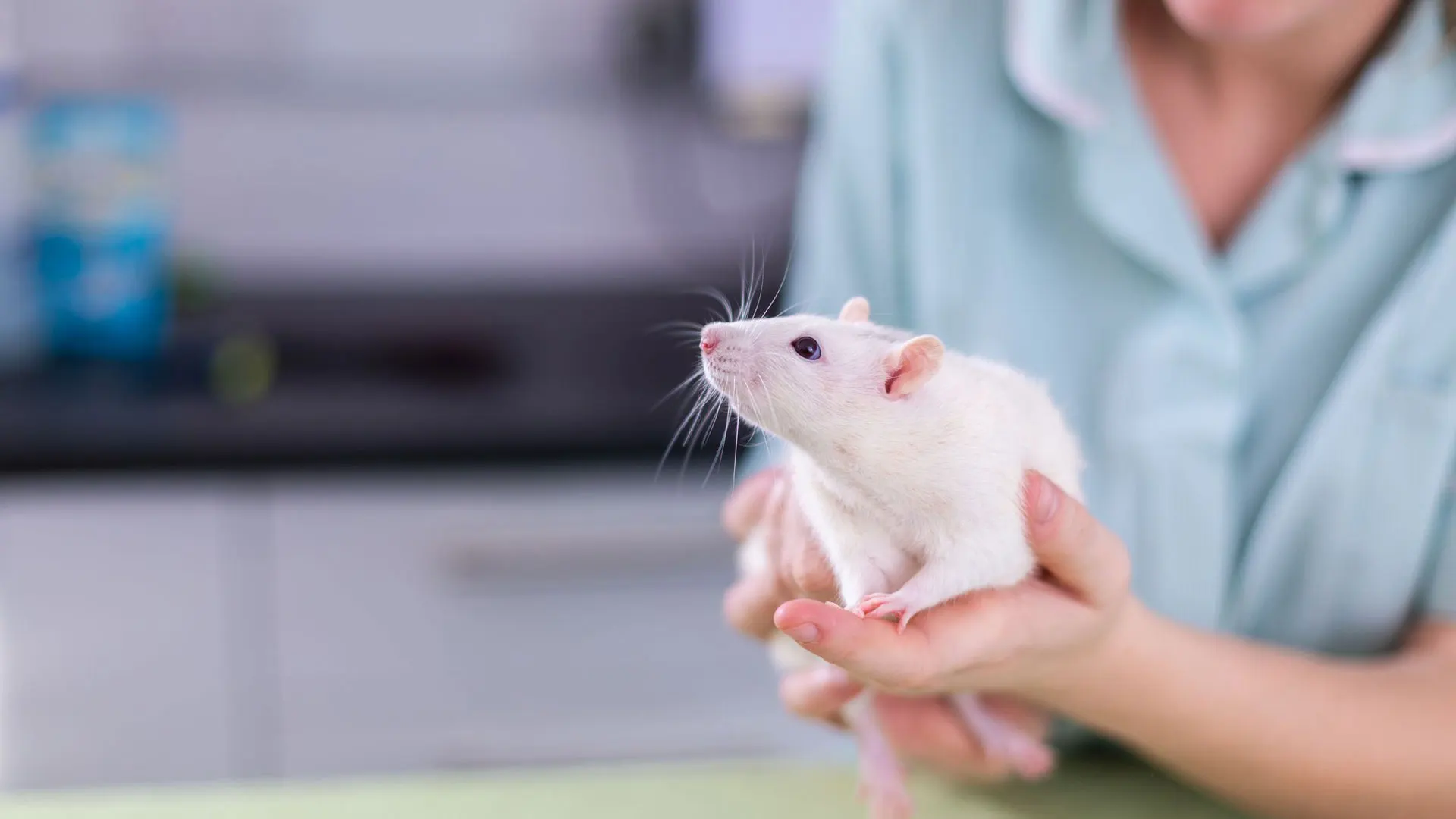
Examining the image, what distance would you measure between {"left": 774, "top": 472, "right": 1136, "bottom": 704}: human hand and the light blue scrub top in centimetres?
31

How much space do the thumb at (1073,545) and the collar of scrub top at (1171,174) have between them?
1.29 ft

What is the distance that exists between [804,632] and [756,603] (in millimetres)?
240

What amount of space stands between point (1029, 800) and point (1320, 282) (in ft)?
1.41

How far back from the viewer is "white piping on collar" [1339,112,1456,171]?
926mm

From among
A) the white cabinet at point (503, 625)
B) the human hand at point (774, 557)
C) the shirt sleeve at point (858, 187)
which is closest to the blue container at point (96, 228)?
the white cabinet at point (503, 625)

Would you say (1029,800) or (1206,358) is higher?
(1206,358)

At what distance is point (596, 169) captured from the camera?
6.79 ft

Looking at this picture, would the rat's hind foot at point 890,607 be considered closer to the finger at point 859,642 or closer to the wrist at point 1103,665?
the finger at point 859,642

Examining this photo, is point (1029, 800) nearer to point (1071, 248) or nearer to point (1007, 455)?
point (1007, 455)

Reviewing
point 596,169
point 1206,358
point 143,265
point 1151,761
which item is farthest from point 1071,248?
point 143,265

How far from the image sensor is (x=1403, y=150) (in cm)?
93

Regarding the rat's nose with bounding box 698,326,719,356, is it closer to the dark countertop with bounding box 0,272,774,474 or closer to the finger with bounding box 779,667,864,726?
the finger with bounding box 779,667,864,726

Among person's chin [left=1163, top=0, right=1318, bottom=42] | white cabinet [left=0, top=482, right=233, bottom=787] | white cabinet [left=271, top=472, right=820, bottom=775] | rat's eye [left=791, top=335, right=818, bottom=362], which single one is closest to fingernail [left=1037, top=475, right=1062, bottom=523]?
rat's eye [left=791, top=335, right=818, bottom=362]

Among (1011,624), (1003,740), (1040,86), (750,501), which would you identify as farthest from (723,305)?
(1011,624)
